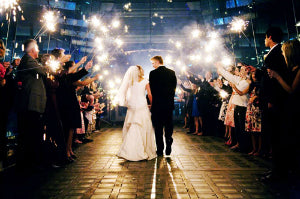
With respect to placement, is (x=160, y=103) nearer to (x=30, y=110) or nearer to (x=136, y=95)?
(x=136, y=95)

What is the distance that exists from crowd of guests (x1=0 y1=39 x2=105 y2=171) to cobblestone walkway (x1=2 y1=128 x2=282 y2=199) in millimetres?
511

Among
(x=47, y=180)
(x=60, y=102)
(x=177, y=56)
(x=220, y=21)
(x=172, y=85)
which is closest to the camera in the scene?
(x=47, y=180)

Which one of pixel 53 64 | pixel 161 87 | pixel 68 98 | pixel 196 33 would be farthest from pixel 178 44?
pixel 68 98

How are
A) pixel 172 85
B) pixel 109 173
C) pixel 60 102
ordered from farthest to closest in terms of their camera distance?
1. pixel 172 85
2. pixel 60 102
3. pixel 109 173

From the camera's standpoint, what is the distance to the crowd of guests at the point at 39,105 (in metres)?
3.31

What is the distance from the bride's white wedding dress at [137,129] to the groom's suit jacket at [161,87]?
238mm

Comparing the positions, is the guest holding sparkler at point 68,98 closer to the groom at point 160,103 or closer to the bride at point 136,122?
the bride at point 136,122

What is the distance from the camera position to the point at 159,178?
120 inches

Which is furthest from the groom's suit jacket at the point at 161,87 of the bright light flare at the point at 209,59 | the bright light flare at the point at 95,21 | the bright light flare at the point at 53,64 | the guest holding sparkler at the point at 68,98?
the bright light flare at the point at 209,59

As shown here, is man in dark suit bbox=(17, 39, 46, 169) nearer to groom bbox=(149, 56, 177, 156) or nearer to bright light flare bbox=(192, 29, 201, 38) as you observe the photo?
groom bbox=(149, 56, 177, 156)

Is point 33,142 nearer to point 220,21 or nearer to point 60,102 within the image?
point 60,102

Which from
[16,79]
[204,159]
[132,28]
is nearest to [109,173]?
[204,159]

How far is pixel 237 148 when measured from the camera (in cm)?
513

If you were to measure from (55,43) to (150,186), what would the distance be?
66.4 ft
